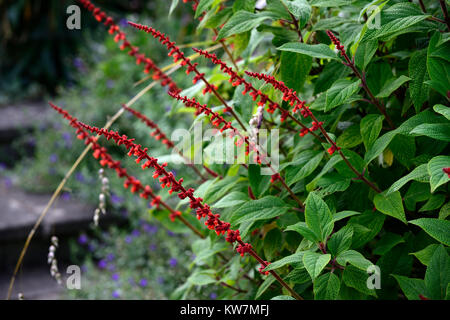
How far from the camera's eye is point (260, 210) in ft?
4.38

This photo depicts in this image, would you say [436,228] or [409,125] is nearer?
[436,228]

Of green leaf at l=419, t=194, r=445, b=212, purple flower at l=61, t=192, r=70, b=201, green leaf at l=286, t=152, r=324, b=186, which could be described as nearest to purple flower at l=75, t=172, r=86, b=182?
purple flower at l=61, t=192, r=70, b=201

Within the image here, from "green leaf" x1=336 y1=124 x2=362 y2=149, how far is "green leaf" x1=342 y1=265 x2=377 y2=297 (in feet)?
1.16

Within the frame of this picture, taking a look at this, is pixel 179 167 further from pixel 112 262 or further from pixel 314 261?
pixel 314 261

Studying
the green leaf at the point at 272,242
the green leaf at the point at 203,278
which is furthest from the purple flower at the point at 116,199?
the green leaf at the point at 272,242

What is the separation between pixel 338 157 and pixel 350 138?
0.16 meters

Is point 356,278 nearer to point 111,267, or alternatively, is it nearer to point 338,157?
point 338,157

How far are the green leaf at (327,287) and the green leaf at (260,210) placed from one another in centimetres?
20

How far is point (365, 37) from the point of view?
1263mm

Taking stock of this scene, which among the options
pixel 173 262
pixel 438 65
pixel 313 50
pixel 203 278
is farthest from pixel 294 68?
pixel 173 262

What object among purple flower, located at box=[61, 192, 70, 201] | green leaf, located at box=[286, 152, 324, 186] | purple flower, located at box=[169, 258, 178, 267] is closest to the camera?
green leaf, located at box=[286, 152, 324, 186]

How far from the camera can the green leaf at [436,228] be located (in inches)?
44.1

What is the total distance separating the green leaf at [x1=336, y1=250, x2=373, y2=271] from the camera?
1131mm

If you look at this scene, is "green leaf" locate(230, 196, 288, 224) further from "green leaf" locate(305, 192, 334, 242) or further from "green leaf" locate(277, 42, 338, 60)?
"green leaf" locate(277, 42, 338, 60)
